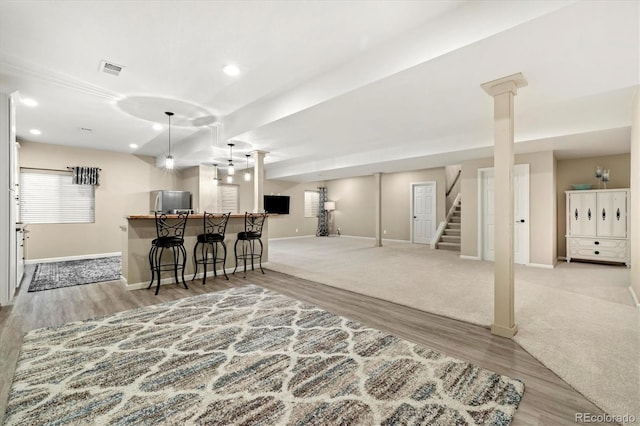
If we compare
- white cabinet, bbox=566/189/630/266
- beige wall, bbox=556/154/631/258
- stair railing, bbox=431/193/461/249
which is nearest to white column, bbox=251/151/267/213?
stair railing, bbox=431/193/461/249

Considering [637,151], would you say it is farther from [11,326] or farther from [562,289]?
[11,326]

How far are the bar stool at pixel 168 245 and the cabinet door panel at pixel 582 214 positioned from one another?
7804 millimetres

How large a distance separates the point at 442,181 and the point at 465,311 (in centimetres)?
685

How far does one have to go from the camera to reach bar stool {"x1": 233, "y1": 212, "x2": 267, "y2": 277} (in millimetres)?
5270

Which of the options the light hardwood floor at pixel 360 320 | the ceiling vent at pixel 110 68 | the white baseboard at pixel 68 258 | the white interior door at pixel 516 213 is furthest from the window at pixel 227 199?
the white interior door at pixel 516 213

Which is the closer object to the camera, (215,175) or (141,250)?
(141,250)

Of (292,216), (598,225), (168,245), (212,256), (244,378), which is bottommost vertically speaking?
(244,378)

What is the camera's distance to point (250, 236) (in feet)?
17.4

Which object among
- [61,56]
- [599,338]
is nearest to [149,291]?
[61,56]

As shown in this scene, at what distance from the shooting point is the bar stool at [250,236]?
5270 mm

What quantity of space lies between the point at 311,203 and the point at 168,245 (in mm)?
8289

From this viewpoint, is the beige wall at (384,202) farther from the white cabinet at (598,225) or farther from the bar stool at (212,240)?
the bar stool at (212,240)

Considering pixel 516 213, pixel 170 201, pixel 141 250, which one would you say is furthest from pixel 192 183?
pixel 516 213

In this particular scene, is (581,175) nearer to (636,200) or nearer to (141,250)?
(636,200)
